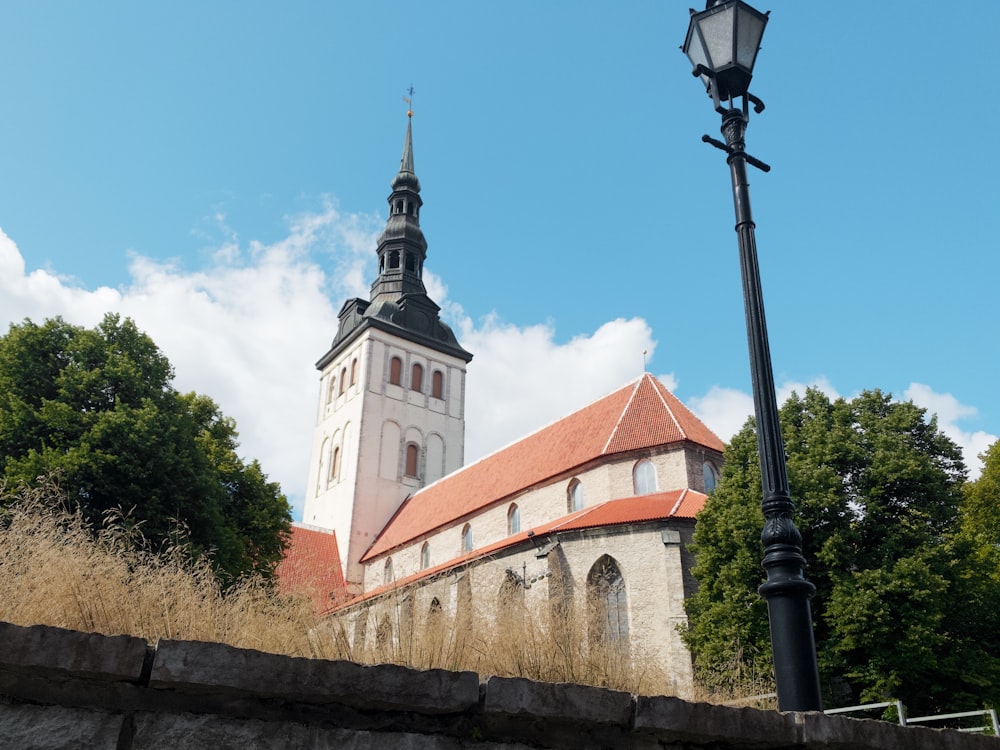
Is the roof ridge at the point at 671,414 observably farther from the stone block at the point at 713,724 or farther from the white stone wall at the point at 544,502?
the stone block at the point at 713,724

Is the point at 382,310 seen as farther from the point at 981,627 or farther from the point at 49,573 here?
the point at 49,573

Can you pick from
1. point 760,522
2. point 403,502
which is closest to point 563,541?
point 760,522

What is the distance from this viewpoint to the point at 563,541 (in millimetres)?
24156

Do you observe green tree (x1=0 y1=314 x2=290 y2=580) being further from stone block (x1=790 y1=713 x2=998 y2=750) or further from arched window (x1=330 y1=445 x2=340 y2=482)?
arched window (x1=330 y1=445 x2=340 y2=482)

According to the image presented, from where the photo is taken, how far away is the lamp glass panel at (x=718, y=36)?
5.36m

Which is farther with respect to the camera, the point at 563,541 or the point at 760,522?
the point at 563,541

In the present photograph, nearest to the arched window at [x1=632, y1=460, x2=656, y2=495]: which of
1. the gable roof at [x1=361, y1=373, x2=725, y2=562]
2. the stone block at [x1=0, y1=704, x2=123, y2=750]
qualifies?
the gable roof at [x1=361, y1=373, x2=725, y2=562]

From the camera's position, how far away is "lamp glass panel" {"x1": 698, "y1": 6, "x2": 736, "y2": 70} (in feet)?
17.6

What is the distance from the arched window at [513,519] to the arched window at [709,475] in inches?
298

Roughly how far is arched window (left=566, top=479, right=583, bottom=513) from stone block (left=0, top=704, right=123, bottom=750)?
26716 millimetres

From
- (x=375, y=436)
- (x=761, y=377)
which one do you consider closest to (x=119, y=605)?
(x=761, y=377)

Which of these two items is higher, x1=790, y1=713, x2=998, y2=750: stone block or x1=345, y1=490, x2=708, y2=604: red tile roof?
x1=345, y1=490, x2=708, y2=604: red tile roof

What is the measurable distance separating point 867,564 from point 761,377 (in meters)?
15.9

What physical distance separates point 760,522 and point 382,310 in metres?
28.9
